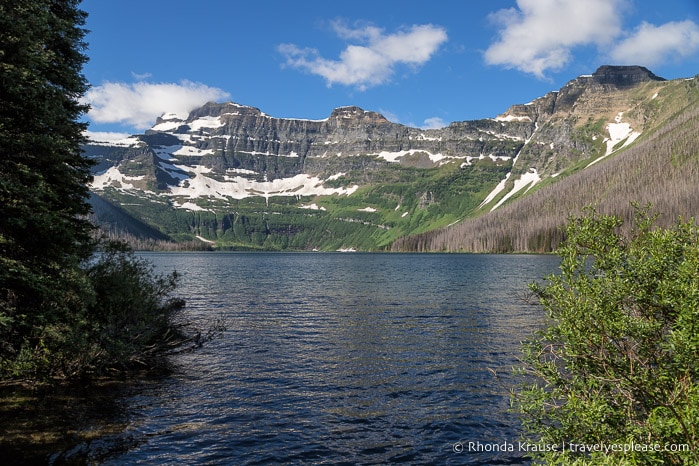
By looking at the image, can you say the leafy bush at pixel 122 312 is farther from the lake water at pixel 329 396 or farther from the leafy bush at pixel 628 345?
the leafy bush at pixel 628 345

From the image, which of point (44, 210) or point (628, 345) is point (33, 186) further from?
point (628, 345)

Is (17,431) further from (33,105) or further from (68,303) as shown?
(33,105)

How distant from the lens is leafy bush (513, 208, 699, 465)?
9250mm

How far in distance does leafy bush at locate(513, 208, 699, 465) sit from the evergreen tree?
18422 mm

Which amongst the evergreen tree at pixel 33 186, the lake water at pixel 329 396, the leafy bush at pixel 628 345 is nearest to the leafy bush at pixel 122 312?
the lake water at pixel 329 396

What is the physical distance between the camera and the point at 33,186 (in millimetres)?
17703

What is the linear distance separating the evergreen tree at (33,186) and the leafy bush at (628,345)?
60.4 feet

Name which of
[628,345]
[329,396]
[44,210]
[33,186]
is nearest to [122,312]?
[44,210]

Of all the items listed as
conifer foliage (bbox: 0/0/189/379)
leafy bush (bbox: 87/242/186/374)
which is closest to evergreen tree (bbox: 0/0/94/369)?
conifer foliage (bbox: 0/0/189/379)

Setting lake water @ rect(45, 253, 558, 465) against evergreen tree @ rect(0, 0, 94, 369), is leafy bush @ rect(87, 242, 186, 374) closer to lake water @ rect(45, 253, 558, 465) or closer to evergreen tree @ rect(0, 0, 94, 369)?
lake water @ rect(45, 253, 558, 465)

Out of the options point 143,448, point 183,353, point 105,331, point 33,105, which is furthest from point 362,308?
point 33,105

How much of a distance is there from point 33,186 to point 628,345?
2241cm

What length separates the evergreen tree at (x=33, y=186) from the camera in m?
16.6

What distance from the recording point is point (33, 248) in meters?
18.6
